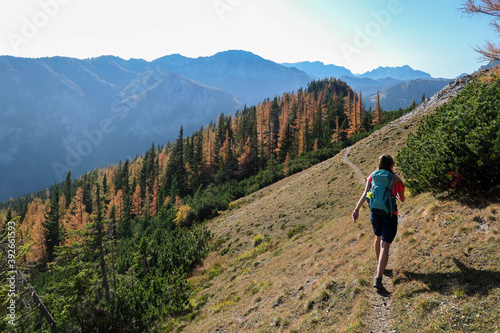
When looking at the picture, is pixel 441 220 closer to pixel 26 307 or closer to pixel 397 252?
pixel 397 252

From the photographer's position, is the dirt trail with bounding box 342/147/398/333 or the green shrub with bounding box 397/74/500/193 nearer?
the dirt trail with bounding box 342/147/398/333

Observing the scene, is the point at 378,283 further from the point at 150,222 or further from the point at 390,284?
the point at 150,222

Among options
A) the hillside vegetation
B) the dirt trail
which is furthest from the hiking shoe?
Answer: the hillside vegetation

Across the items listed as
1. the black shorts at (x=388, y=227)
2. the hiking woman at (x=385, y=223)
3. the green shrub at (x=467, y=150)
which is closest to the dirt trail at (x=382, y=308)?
the hiking woman at (x=385, y=223)

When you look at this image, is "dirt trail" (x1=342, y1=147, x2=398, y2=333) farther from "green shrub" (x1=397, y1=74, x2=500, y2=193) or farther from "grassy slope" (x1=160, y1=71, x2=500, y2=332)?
"green shrub" (x1=397, y1=74, x2=500, y2=193)

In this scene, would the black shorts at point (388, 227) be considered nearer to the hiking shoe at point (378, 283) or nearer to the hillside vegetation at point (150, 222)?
the hiking shoe at point (378, 283)

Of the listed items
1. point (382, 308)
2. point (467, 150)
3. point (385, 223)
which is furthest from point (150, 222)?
point (467, 150)

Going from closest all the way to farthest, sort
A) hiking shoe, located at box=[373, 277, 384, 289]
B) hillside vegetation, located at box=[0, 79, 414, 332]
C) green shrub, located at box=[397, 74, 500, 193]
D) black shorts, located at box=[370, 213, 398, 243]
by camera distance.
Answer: black shorts, located at box=[370, 213, 398, 243]
hiking shoe, located at box=[373, 277, 384, 289]
green shrub, located at box=[397, 74, 500, 193]
hillside vegetation, located at box=[0, 79, 414, 332]

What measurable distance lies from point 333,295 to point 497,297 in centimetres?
369

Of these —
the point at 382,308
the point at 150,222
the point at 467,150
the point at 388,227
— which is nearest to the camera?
the point at 382,308

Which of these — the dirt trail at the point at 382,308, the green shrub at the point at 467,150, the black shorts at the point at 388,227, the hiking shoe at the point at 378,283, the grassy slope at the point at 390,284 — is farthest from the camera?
the green shrub at the point at 467,150

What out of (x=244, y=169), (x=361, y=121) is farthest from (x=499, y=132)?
(x=244, y=169)

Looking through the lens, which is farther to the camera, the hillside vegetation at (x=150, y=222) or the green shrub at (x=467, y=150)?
the hillside vegetation at (x=150, y=222)

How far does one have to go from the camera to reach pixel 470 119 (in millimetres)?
7660
